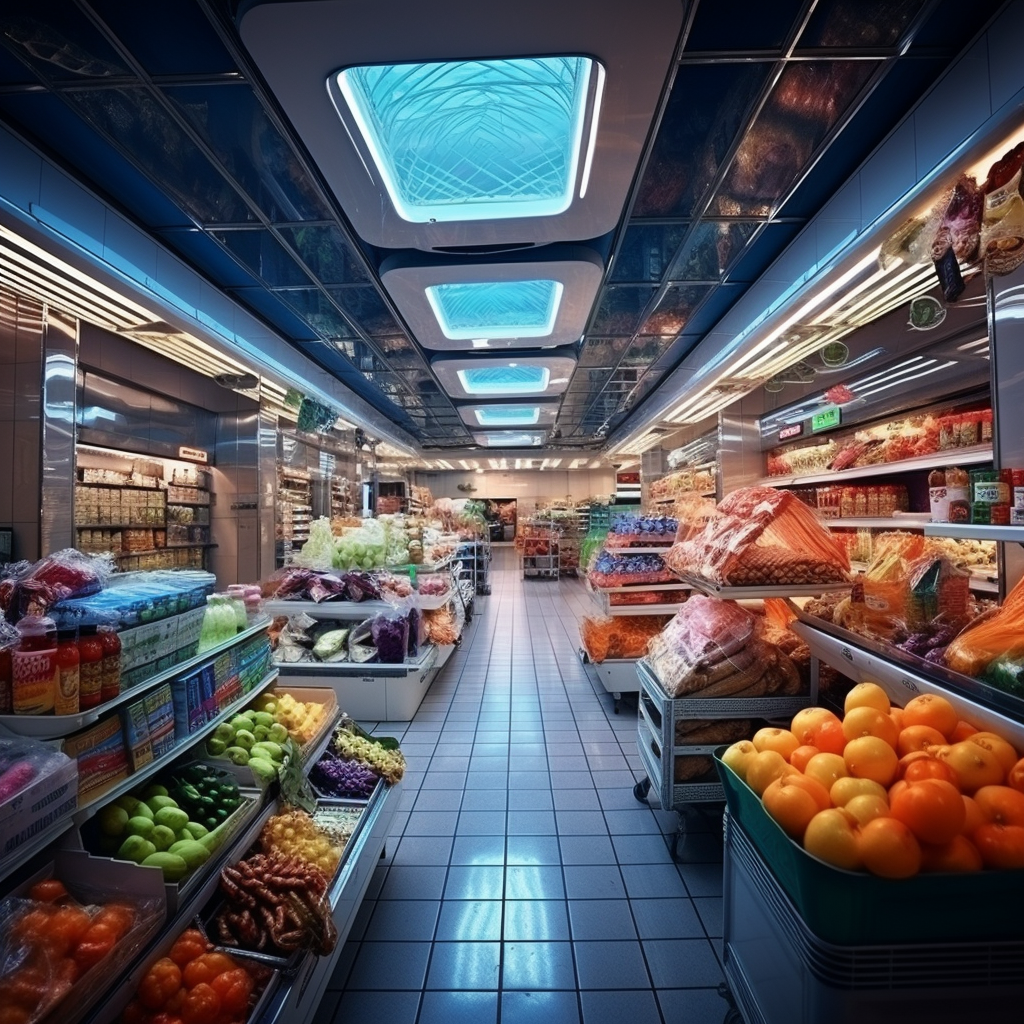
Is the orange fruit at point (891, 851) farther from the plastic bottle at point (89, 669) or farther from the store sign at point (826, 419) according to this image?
the store sign at point (826, 419)

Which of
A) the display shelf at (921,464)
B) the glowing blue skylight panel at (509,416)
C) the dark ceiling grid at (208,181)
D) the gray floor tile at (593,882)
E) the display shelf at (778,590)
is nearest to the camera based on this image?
the dark ceiling grid at (208,181)

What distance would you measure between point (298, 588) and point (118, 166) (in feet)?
11.3

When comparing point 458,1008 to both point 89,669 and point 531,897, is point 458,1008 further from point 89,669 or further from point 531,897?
point 89,669

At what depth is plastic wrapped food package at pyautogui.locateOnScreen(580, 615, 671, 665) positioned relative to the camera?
511cm

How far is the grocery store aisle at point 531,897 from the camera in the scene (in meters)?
2.10

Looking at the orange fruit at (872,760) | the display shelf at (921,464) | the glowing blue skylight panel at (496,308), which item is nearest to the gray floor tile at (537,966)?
the orange fruit at (872,760)

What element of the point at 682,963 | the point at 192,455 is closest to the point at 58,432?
the point at 192,455

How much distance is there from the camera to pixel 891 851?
4.04ft

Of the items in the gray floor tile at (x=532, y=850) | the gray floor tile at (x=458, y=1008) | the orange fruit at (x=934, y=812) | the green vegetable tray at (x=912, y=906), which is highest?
the orange fruit at (x=934, y=812)

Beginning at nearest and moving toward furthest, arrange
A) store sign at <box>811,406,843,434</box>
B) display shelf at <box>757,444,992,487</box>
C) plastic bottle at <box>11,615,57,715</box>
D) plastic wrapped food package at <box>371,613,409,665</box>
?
1. plastic bottle at <box>11,615,57,715</box>
2. display shelf at <box>757,444,992,487</box>
3. plastic wrapped food package at <box>371,613,409,665</box>
4. store sign at <box>811,406,843,434</box>

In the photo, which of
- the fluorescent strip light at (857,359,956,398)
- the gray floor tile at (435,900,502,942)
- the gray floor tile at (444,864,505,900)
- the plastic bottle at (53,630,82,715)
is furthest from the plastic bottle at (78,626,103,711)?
the fluorescent strip light at (857,359,956,398)

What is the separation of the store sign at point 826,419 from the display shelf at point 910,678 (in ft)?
11.7

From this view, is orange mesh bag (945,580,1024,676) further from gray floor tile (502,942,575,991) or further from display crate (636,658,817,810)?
gray floor tile (502,942,575,991)

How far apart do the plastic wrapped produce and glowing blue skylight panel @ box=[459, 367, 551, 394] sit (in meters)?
4.95
